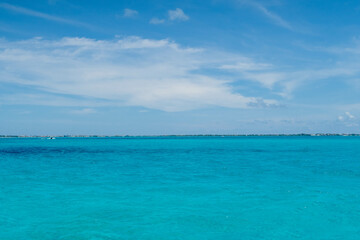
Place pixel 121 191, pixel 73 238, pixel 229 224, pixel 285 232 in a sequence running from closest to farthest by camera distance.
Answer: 1. pixel 73 238
2. pixel 285 232
3. pixel 229 224
4. pixel 121 191

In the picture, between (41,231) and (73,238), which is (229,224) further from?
(41,231)

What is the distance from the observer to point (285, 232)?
39.2 feet

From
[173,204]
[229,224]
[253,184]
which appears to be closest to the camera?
[229,224]

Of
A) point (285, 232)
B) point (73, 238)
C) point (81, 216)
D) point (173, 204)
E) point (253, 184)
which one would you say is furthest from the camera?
point (253, 184)

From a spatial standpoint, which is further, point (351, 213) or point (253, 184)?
point (253, 184)

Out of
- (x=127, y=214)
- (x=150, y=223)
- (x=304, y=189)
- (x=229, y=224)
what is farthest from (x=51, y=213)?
(x=304, y=189)

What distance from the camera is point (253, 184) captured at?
70.8 ft

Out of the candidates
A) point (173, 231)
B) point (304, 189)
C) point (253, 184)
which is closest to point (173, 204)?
point (173, 231)

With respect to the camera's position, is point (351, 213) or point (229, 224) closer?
point (229, 224)

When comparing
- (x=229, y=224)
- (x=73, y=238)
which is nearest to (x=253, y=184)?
(x=229, y=224)

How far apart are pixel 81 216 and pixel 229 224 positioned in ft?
22.2

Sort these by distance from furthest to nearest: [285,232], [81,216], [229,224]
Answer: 1. [81,216]
2. [229,224]
3. [285,232]

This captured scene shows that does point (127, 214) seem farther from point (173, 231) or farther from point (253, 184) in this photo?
point (253, 184)

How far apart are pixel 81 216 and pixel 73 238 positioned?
2720 millimetres
